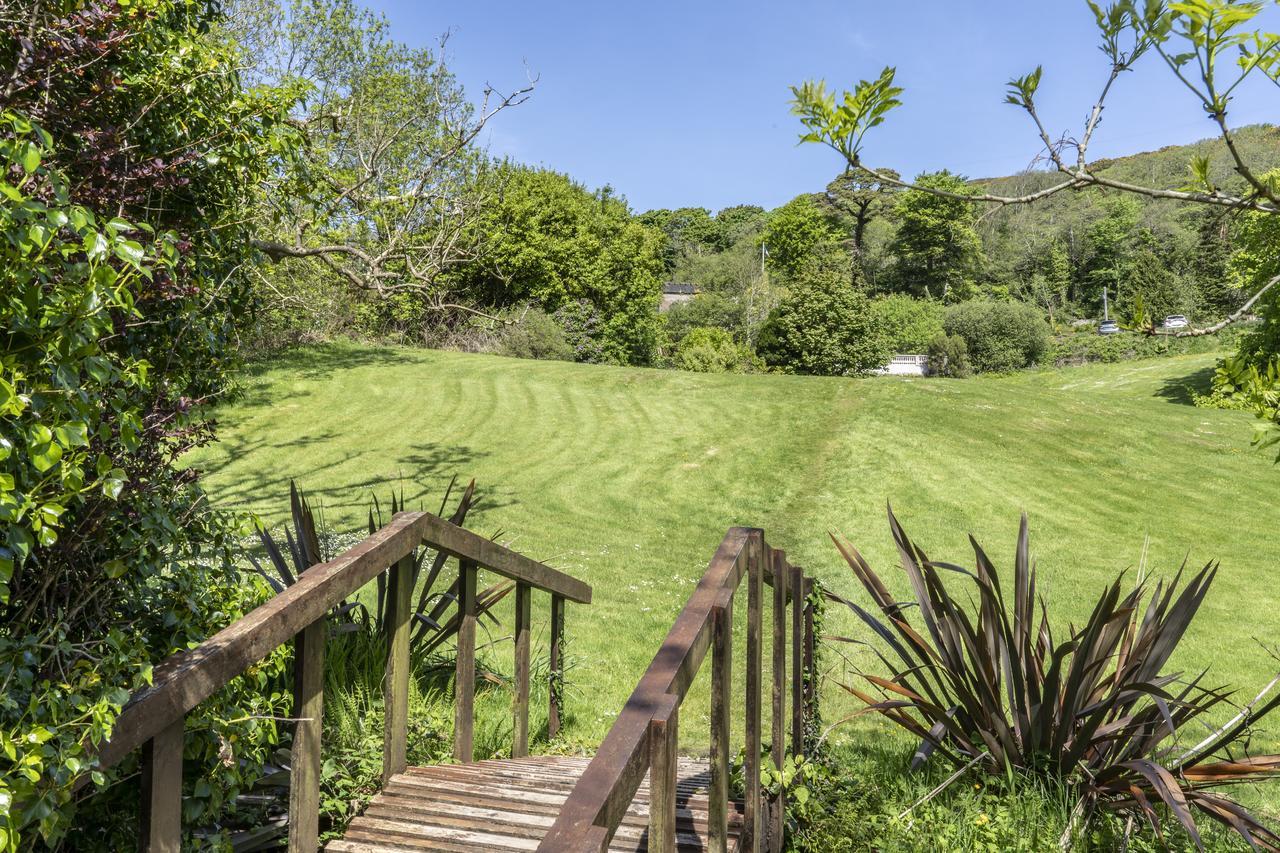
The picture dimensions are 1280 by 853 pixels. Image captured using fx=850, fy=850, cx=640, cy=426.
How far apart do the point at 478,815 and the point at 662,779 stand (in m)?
1.32

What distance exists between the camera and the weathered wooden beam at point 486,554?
2959mm

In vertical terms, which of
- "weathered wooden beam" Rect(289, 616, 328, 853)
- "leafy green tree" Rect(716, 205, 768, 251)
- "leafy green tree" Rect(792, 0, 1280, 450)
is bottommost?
"weathered wooden beam" Rect(289, 616, 328, 853)

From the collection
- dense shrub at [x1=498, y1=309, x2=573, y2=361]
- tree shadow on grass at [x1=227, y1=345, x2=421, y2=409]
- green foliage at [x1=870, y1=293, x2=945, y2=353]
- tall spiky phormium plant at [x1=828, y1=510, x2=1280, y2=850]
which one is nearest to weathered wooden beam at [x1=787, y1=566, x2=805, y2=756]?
tall spiky phormium plant at [x1=828, y1=510, x2=1280, y2=850]

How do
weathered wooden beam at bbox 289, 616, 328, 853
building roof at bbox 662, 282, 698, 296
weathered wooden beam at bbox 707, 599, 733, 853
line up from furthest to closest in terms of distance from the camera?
building roof at bbox 662, 282, 698, 296
weathered wooden beam at bbox 289, 616, 328, 853
weathered wooden beam at bbox 707, 599, 733, 853

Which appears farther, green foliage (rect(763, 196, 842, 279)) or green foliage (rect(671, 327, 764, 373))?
green foliage (rect(763, 196, 842, 279))

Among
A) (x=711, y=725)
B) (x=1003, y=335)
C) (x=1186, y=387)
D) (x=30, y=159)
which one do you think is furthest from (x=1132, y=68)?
(x=1003, y=335)

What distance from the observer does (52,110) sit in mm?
2029

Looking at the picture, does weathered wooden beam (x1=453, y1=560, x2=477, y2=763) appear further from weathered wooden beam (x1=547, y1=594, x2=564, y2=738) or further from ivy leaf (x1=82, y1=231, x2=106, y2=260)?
ivy leaf (x1=82, y1=231, x2=106, y2=260)

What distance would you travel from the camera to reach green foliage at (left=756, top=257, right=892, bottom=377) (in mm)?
29844

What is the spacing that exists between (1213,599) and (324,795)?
32.4 feet

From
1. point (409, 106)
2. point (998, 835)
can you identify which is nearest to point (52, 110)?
point (998, 835)

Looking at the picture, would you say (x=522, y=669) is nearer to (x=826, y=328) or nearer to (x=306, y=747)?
(x=306, y=747)

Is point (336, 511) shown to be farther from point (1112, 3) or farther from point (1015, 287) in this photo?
point (1015, 287)

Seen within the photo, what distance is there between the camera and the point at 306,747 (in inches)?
Result: 92.0
